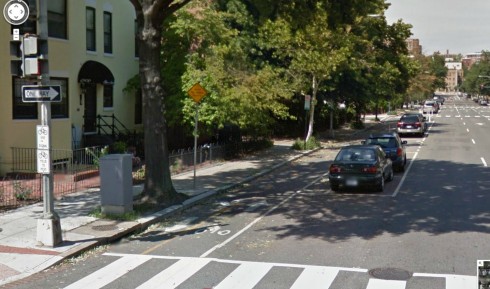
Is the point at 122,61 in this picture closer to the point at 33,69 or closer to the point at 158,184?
the point at 158,184

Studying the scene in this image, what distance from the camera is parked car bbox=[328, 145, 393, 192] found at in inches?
632

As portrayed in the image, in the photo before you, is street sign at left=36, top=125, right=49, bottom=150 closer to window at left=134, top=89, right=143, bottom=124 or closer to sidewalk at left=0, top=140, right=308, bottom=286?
sidewalk at left=0, top=140, right=308, bottom=286

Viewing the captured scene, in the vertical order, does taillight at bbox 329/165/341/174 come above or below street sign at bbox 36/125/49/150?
below

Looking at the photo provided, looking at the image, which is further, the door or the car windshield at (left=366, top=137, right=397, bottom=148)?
the door

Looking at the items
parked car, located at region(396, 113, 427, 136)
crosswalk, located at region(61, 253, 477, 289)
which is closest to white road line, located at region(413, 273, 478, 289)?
crosswalk, located at region(61, 253, 477, 289)

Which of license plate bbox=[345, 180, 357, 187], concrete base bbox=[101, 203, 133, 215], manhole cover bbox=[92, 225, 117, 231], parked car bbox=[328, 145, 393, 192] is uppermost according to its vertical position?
parked car bbox=[328, 145, 393, 192]

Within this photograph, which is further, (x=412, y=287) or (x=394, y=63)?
(x=394, y=63)

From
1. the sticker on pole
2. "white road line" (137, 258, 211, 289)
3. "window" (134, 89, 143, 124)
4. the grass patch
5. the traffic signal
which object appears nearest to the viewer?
"white road line" (137, 258, 211, 289)

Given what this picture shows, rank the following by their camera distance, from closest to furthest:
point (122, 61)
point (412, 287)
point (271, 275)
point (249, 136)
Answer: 1. point (412, 287)
2. point (271, 275)
3. point (122, 61)
4. point (249, 136)

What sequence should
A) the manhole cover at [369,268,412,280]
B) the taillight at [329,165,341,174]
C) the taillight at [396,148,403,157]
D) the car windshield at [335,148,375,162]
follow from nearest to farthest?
the manhole cover at [369,268,412,280]
the taillight at [329,165,341,174]
the car windshield at [335,148,375,162]
the taillight at [396,148,403,157]

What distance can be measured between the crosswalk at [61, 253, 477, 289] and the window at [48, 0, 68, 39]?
42.0 ft

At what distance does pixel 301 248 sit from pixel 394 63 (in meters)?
34.9

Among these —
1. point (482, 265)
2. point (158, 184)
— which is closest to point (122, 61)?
point (158, 184)

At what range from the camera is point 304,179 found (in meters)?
19.9
